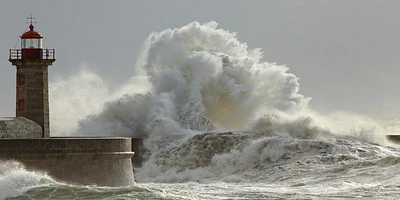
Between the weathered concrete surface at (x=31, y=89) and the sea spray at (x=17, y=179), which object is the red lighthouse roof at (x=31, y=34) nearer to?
the weathered concrete surface at (x=31, y=89)

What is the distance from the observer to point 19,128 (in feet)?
66.1

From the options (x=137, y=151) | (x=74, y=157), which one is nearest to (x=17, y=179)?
(x=74, y=157)

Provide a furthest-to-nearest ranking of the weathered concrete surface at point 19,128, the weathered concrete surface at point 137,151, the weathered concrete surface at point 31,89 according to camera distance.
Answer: the weathered concrete surface at point 137,151, the weathered concrete surface at point 31,89, the weathered concrete surface at point 19,128

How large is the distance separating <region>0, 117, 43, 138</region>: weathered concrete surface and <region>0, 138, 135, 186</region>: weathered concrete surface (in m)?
1.80

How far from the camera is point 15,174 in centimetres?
1753

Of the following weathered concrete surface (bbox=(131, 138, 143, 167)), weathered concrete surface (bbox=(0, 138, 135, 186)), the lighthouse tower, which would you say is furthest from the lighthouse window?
weathered concrete surface (bbox=(131, 138, 143, 167))

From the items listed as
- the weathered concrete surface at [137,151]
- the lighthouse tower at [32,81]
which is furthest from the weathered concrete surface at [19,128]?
the weathered concrete surface at [137,151]

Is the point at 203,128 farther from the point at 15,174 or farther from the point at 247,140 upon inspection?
the point at 15,174

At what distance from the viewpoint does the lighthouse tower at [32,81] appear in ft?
68.5

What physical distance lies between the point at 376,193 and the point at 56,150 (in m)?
5.60

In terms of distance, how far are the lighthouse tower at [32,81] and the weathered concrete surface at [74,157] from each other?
2604mm

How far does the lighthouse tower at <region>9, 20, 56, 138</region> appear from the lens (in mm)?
20875

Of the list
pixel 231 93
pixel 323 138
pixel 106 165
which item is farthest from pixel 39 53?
pixel 231 93

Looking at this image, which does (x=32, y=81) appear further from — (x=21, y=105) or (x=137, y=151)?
(x=137, y=151)
